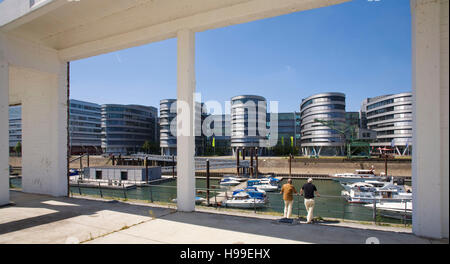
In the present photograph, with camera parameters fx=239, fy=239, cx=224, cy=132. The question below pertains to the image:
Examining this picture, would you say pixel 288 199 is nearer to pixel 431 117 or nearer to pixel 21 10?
pixel 431 117

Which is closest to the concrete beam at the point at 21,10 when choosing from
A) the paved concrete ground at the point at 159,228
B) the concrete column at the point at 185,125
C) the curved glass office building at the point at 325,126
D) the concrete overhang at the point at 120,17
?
the concrete overhang at the point at 120,17

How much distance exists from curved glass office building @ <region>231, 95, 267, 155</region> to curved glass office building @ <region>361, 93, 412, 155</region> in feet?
119

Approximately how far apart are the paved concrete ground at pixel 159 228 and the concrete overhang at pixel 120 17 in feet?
16.6

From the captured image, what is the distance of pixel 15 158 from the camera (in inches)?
2516

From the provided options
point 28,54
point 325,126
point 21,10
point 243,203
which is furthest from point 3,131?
point 325,126

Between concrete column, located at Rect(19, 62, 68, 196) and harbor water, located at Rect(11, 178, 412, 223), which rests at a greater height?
concrete column, located at Rect(19, 62, 68, 196)

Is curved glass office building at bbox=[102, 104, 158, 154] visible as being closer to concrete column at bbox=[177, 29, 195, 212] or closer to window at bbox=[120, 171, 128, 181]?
window at bbox=[120, 171, 128, 181]

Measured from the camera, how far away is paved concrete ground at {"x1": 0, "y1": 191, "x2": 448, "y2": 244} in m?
4.49

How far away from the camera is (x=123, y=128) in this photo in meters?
91.0

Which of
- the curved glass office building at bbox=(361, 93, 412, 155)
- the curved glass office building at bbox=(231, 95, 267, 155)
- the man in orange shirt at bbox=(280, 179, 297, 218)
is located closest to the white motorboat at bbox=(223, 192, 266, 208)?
the man in orange shirt at bbox=(280, 179, 297, 218)

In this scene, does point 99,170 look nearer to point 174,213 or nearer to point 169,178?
point 169,178
